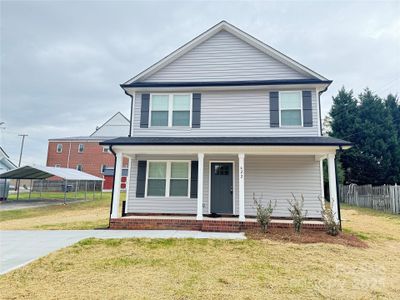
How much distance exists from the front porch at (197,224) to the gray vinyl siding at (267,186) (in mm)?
1269

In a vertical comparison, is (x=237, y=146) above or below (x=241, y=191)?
above

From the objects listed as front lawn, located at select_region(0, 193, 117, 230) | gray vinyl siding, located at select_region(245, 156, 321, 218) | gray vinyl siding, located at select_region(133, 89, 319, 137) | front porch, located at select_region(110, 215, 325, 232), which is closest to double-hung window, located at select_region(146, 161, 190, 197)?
gray vinyl siding, located at select_region(133, 89, 319, 137)

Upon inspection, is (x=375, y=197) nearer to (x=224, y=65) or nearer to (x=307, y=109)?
(x=307, y=109)

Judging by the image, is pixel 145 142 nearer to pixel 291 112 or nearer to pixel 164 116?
pixel 164 116

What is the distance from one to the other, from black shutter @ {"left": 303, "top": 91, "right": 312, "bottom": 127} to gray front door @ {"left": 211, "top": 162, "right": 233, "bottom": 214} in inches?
140

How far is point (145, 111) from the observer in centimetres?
1062

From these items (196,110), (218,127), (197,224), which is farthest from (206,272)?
(196,110)

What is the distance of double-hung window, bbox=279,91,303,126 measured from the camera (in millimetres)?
9898

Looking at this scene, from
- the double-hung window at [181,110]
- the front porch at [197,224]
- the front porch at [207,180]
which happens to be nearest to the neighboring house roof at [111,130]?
the double-hung window at [181,110]

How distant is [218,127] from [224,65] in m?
3.01

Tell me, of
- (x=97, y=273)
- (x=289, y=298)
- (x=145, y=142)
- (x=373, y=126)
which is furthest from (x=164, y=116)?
(x=373, y=126)

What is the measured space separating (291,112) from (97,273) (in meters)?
8.91

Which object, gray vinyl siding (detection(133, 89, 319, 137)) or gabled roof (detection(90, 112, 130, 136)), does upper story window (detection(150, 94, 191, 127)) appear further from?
gabled roof (detection(90, 112, 130, 136))

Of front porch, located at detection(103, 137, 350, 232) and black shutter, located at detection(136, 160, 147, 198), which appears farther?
black shutter, located at detection(136, 160, 147, 198)
